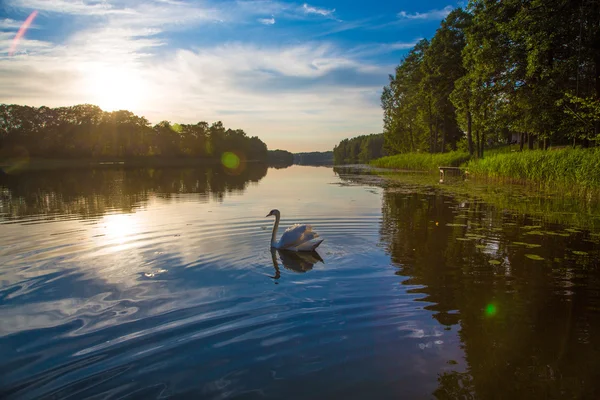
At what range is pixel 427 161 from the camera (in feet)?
169

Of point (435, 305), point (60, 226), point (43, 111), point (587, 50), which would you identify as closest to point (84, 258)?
point (60, 226)

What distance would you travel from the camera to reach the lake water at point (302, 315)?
4180mm

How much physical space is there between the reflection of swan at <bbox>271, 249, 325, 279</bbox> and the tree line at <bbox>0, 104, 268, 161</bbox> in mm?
101319

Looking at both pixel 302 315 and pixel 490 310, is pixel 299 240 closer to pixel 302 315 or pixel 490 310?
pixel 302 315

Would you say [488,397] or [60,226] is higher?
[60,226]

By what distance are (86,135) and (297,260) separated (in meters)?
113

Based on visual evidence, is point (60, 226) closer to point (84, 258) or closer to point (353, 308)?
point (84, 258)

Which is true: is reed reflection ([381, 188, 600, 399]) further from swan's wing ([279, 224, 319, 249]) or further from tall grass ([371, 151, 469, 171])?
tall grass ([371, 151, 469, 171])

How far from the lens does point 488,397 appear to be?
3.90m

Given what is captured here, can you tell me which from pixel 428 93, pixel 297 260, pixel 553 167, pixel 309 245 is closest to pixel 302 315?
pixel 297 260

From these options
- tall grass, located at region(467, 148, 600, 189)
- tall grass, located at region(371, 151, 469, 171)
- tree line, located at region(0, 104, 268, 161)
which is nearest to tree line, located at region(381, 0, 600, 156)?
tall grass, located at region(371, 151, 469, 171)

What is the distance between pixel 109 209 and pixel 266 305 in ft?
44.5

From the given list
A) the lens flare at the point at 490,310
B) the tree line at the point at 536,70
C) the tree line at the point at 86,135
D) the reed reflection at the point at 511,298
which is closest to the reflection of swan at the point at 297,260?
the reed reflection at the point at 511,298

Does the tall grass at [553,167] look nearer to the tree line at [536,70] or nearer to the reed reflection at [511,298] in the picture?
the tree line at [536,70]
